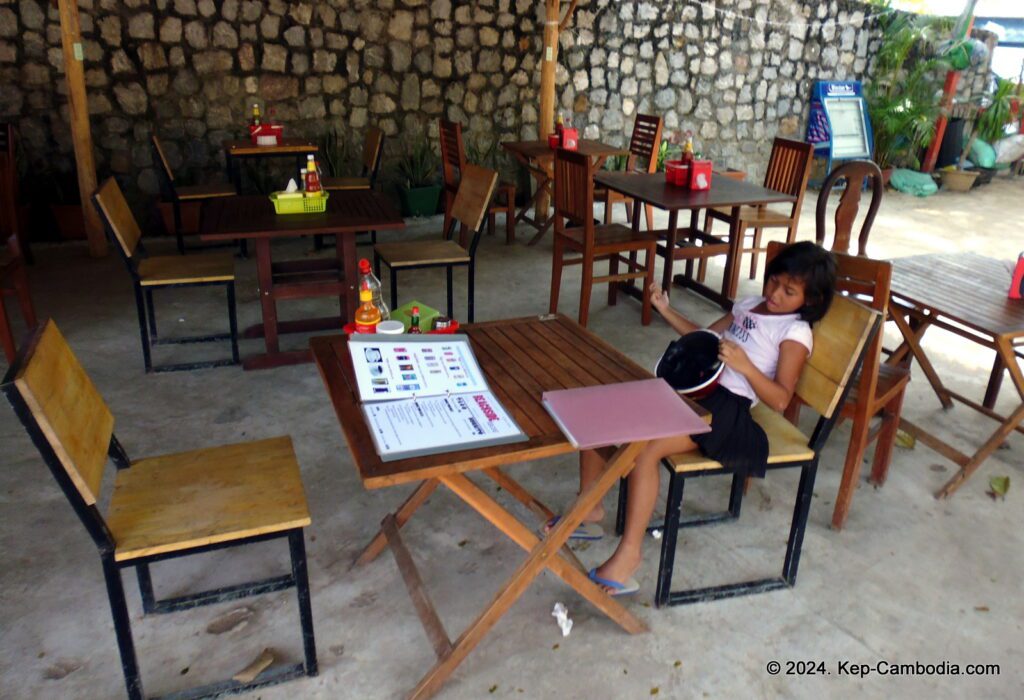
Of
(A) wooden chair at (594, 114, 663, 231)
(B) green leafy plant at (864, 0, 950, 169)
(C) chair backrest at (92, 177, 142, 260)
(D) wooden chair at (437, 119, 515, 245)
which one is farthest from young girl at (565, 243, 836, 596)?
(B) green leafy plant at (864, 0, 950, 169)

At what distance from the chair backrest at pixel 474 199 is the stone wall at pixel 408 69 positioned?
8.63 feet

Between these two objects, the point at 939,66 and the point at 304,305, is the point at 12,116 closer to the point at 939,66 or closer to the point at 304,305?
the point at 304,305

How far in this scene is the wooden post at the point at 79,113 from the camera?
4.69 metres

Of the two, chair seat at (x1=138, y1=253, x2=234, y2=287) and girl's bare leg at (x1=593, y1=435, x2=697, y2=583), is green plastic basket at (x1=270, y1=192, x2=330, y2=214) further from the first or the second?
girl's bare leg at (x1=593, y1=435, x2=697, y2=583)

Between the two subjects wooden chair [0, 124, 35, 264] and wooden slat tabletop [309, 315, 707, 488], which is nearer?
wooden slat tabletop [309, 315, 707, 488]

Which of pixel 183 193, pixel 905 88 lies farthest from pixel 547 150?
pixel 905 88

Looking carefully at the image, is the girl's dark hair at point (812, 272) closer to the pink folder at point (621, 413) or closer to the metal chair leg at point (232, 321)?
the pink folder at point (621, 413)

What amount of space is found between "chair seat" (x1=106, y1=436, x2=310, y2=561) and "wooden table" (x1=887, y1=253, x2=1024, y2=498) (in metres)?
2.04

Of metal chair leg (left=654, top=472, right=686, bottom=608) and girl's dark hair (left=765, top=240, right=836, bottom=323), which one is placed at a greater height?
girl's dark hair (left=765, top=240, right=836, bottom=323)

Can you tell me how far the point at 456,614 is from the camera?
6.81 ft

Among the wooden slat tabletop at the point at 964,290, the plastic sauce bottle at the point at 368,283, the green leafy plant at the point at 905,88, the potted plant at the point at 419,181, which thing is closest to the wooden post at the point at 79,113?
the potted plant at the point at 419,181

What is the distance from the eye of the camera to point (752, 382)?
6.43 feet

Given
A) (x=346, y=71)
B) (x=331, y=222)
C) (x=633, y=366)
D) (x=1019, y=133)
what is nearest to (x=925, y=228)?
(x=1019, y=133)

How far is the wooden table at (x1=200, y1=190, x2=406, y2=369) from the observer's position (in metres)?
3.33
